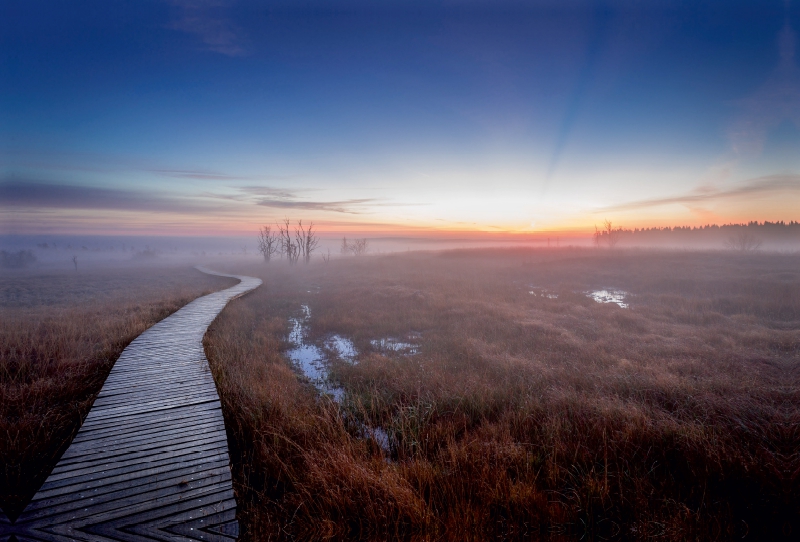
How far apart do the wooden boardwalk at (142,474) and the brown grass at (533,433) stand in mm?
425

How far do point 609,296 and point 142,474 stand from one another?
2479cm

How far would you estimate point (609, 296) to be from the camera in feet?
71.2

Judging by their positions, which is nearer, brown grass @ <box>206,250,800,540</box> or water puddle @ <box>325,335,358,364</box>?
brown grass @ <box>206,250,800,540</box>

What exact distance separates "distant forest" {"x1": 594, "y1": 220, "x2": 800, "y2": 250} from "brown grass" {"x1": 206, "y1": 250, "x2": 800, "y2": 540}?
60770 mm

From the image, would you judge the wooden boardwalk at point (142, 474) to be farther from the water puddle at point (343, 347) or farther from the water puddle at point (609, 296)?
the water puddle at point (609, 296)

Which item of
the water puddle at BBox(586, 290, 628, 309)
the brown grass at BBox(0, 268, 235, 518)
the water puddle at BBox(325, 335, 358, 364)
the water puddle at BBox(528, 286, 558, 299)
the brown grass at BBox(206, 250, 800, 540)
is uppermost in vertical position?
the brown grass at BBox(0, 268, 235, 518)

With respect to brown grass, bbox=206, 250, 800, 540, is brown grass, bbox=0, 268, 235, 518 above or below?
above

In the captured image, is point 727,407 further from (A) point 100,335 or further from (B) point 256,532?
(A) point 100,335

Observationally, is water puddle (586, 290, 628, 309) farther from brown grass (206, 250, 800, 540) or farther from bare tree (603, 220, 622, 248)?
bare tree (603, 220, 622, 248)

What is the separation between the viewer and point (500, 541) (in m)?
3.43

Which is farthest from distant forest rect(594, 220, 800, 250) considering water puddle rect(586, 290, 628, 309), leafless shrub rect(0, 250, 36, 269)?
leafless shrub rect(0, 250, 36, 269)

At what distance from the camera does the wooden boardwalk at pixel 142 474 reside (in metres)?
3.14

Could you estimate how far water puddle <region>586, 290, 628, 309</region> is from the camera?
19847 millimetres

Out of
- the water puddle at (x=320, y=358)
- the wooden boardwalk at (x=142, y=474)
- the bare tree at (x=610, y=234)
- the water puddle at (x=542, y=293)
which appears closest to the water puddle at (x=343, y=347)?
the water puddle at (x=320, y=358)
